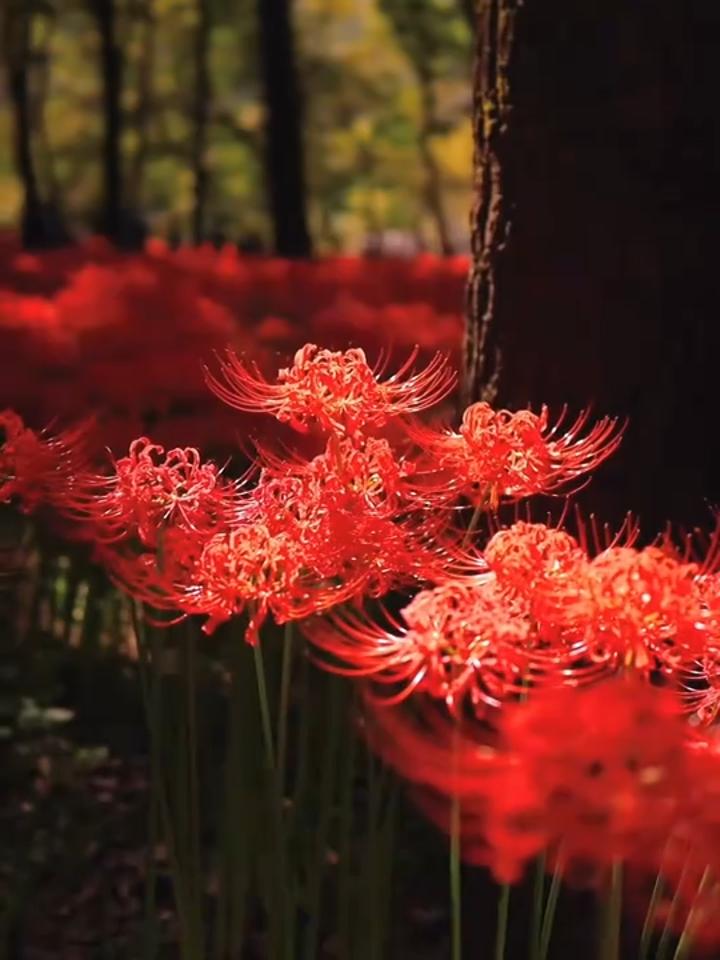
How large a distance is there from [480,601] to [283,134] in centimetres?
949

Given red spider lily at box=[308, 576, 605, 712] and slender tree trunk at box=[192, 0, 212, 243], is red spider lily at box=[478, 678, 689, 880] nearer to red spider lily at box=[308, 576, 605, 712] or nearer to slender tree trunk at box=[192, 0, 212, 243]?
red spider lily at box=[308, 576, 605, 712]

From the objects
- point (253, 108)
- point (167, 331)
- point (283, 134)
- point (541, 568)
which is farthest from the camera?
point (253, 108)

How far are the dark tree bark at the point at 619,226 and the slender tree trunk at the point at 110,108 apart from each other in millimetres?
11060

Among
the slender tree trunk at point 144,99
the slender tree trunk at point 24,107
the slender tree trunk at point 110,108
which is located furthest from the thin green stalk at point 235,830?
the slender tree trunk at point 144,99

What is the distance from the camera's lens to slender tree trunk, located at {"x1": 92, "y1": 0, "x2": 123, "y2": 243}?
13.0m

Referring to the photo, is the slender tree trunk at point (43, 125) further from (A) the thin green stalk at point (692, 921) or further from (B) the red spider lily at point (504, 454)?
(A) the thin green stalk at point (692, 921)

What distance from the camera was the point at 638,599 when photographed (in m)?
1.25

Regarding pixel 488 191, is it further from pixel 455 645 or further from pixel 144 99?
pixel 144 99

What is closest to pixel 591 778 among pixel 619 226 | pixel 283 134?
pixel 619 226

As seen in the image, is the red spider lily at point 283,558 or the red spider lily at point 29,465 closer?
the red spider lily at point 283,558

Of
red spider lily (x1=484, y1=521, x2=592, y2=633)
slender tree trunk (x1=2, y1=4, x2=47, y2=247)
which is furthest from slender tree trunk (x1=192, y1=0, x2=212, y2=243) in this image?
red spider lily (x1=484, y1=521, x2=592, y2=633)

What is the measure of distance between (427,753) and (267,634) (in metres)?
1.40

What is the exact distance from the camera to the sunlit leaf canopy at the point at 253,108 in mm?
19719

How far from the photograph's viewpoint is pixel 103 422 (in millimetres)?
3188
